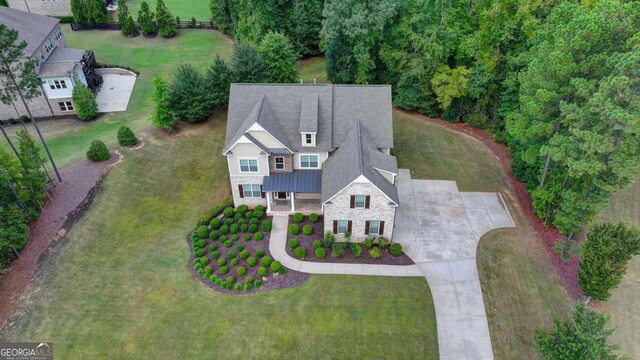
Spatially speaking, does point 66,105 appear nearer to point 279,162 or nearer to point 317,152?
point 279,162

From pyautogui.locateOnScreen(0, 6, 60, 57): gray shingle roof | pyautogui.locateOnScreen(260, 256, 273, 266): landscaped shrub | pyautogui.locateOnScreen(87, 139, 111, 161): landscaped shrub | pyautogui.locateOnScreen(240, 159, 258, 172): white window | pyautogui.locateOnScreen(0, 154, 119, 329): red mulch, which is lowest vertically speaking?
pyautogui.locateOnScreen(260, 256, 273, 266): landscaped shrub

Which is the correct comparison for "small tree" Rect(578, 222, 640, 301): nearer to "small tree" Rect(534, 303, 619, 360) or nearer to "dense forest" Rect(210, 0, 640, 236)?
"dense forest" Rect(210, 0, 640, 236)

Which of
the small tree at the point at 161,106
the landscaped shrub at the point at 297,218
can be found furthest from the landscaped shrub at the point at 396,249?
the small tree at the point at 161,106

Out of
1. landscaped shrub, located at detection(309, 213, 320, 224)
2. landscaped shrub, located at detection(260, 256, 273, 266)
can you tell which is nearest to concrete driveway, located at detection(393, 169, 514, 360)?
landscaped shrub, located at detection(309, 213, 320, 224)

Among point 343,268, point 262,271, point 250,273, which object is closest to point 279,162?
point 262,271

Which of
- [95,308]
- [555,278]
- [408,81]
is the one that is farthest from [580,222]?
[95,308]

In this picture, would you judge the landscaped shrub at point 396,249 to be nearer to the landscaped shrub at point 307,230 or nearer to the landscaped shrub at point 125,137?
the landscaped shrub at point 307,230

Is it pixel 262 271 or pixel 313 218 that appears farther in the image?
pixel 313 218
